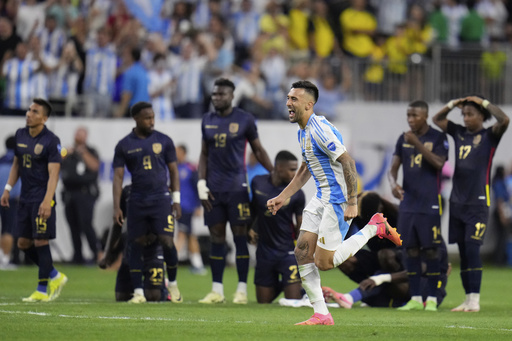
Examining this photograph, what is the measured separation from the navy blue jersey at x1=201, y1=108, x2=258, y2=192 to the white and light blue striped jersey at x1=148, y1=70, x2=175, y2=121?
23.7 feet

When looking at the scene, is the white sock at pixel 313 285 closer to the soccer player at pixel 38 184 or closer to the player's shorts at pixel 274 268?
the player's shorts at pixel 274 268

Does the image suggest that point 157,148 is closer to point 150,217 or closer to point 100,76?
point 150,217

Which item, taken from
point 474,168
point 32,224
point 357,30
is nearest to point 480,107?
point 474,168

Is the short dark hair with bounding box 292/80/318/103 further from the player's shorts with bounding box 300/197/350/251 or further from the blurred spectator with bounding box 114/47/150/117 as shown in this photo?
the blurred spectator with bounding box 114/47/150/117

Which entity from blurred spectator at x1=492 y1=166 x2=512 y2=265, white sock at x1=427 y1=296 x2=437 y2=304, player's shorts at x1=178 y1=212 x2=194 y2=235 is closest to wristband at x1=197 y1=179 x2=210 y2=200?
white sock at x1=427 y1=296 x2=437 y2=304

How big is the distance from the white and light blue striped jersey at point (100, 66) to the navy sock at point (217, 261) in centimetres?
784

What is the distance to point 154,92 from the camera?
20.2 m

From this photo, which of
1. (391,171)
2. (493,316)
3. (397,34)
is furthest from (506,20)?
(493,316)

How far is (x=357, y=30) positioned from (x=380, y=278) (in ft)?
37.0

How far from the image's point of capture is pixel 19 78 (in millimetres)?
19766

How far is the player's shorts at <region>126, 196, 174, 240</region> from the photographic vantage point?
40.9ft

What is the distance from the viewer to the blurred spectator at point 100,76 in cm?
1997

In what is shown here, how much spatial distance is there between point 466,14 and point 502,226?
222 inches

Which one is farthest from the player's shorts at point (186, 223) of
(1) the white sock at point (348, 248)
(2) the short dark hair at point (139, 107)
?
(1) the white sock at point (348, 248)
